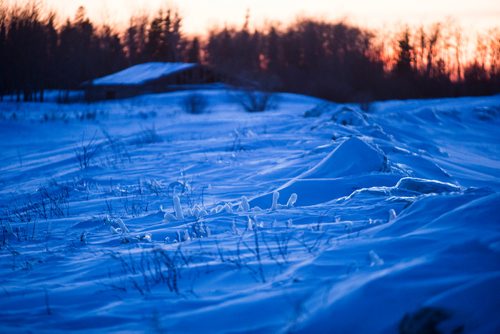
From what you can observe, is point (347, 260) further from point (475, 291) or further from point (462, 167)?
point (462, 167)

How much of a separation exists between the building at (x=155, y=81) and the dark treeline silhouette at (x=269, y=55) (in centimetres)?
192

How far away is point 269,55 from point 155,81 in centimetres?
2717

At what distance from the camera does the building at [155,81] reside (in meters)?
36.1

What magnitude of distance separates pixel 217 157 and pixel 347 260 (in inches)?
229

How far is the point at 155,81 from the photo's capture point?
36312 mm

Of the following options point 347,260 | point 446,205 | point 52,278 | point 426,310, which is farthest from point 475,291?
point 52,278

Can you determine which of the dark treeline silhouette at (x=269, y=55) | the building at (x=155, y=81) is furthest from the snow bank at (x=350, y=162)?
the building at (x=155, y=81)

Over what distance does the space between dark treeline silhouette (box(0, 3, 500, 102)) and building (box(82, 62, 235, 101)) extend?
192cm

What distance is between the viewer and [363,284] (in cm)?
218

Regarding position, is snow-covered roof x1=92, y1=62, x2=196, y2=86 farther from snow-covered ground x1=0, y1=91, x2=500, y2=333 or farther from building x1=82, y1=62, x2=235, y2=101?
snow-covered ground x1=0, y1=91, x2=500, y2=333

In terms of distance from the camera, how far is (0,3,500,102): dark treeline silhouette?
27.1 m

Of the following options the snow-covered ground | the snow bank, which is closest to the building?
the snow-covered ground

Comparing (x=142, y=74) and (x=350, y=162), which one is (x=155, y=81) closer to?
(x=142, y=74)

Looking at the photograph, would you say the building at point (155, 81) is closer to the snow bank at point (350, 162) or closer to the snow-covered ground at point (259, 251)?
the snow-covered ground at point (259, 251)
